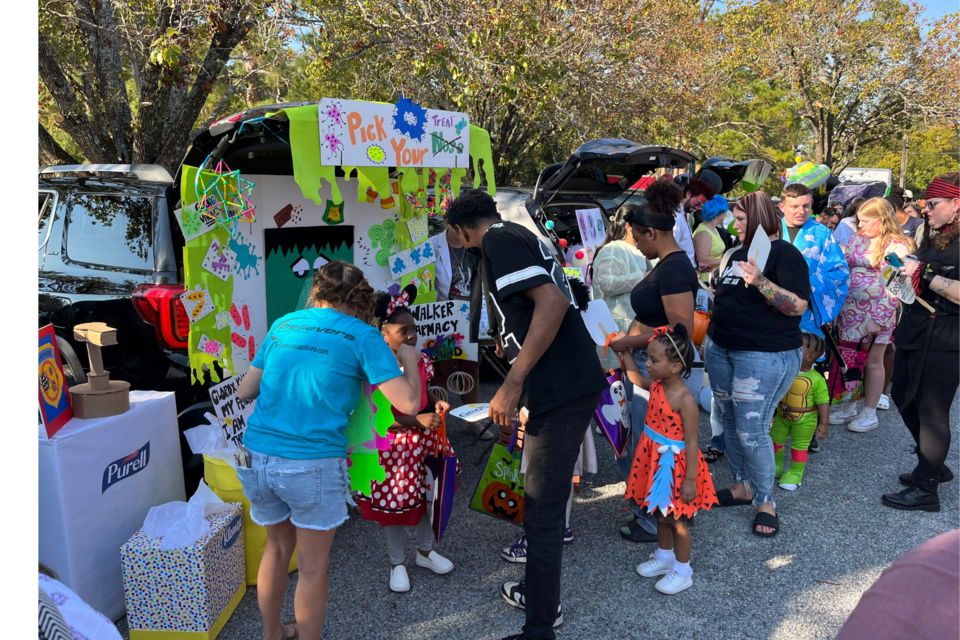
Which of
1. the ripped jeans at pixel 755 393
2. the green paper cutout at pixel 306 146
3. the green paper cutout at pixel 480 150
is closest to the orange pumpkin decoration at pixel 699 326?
the ripped jeans at pixel 755 393

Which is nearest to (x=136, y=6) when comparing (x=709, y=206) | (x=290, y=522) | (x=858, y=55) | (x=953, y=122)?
(x=709, y=206)

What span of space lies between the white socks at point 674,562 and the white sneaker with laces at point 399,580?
1.28 metres

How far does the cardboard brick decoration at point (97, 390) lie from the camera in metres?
2.76

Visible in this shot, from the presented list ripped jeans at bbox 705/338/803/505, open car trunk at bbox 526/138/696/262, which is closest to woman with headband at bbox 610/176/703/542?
ripped jeans at bbox 705/338/803/505

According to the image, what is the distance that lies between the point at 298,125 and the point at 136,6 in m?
5.69

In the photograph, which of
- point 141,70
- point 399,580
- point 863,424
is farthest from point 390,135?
point 141,70

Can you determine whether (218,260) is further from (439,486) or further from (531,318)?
(531,318)

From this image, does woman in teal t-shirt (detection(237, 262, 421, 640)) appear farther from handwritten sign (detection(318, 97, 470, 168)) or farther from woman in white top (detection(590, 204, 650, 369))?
woman in white top (detection(590, 204, 650, 369))

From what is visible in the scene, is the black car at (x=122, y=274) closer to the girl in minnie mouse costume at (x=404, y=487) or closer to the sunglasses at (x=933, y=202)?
the girl in minnie mouse costume at (x=404, y=487)

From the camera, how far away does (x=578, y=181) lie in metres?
6.77

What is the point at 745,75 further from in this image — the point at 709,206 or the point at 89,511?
the point at 89,511

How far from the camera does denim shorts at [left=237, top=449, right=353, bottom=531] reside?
235 cm

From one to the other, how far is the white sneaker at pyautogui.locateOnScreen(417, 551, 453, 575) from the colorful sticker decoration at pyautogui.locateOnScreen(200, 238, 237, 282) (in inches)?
73.3

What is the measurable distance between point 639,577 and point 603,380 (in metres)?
1.24
